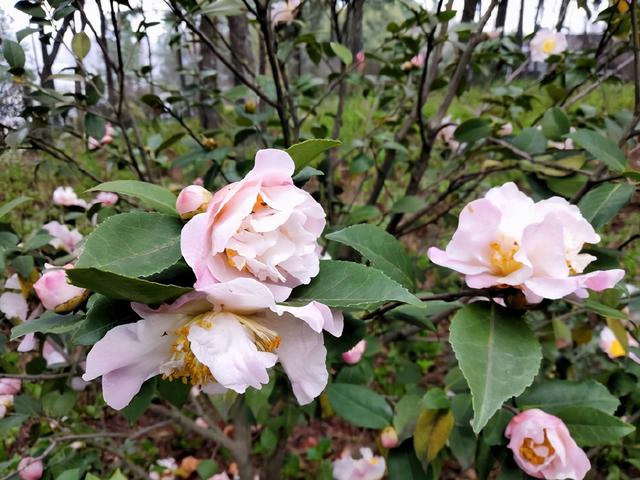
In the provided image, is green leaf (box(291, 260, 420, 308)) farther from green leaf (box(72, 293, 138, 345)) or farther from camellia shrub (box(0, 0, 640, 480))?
green leaf (box(72, 293, 138, 345))

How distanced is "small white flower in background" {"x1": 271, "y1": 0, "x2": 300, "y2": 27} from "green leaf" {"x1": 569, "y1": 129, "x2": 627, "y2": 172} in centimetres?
85

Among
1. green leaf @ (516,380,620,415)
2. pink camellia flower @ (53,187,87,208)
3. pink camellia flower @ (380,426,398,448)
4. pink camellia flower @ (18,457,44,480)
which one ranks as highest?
green leaf @ (516,380,620,415)

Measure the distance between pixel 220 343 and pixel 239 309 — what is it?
0.13ft

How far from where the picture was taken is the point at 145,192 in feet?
1.59

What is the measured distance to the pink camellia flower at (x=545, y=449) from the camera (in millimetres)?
625

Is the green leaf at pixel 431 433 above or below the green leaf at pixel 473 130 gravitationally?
below

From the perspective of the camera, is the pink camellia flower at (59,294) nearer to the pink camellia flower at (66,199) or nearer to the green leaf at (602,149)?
the green leaf at (602,149)

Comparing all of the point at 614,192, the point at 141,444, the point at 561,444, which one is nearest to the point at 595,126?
the point at 614,192

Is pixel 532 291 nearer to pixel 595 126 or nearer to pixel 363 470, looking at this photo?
pixel 363 470

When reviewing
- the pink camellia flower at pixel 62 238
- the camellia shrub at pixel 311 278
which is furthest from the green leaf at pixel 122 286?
the pink camellia flower at pixel 62 238

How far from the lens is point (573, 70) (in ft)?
A: 4.42

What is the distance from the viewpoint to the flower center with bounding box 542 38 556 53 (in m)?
1.59

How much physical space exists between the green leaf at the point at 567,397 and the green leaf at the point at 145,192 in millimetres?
612

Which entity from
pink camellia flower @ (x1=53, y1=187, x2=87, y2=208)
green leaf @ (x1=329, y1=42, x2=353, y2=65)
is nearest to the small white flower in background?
green leaf @ (x1=329, y1=42, x2=353, y2=65)
